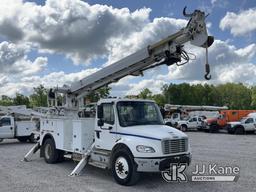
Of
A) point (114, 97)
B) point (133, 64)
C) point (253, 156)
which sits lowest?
point (253, 156)

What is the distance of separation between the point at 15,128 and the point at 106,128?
43.9 feet

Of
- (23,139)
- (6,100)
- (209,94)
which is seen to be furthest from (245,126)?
(6,100)

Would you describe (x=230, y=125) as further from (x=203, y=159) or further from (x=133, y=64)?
(x=133, y=64)

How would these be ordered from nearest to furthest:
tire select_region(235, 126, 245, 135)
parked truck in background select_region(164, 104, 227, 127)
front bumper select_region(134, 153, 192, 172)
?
front bumper select_region(134, 153, 192, 172) → tire select_region(235, 126, 245, 135) → parked truck in background select_region(164, 104, 227, 127)

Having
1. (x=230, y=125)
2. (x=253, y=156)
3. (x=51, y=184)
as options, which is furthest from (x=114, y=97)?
(x=230, y=125)

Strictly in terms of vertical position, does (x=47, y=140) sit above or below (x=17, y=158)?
above

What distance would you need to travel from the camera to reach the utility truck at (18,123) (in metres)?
20.4

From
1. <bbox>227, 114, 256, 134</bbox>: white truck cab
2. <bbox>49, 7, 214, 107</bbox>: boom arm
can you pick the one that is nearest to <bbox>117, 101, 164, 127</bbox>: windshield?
<bbox>49, 7, 214, 107</bbox>: boom arm

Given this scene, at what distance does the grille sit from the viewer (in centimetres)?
817

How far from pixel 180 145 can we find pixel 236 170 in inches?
124

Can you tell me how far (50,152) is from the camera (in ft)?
39.9

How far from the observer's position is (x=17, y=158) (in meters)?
13.6

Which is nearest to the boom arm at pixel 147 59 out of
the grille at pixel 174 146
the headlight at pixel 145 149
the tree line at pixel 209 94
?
the grille at pixel 174 146

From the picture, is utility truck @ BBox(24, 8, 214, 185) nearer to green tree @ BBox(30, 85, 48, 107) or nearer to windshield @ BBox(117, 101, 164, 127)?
windshield @ BBox(117, 101, 164, 127)
